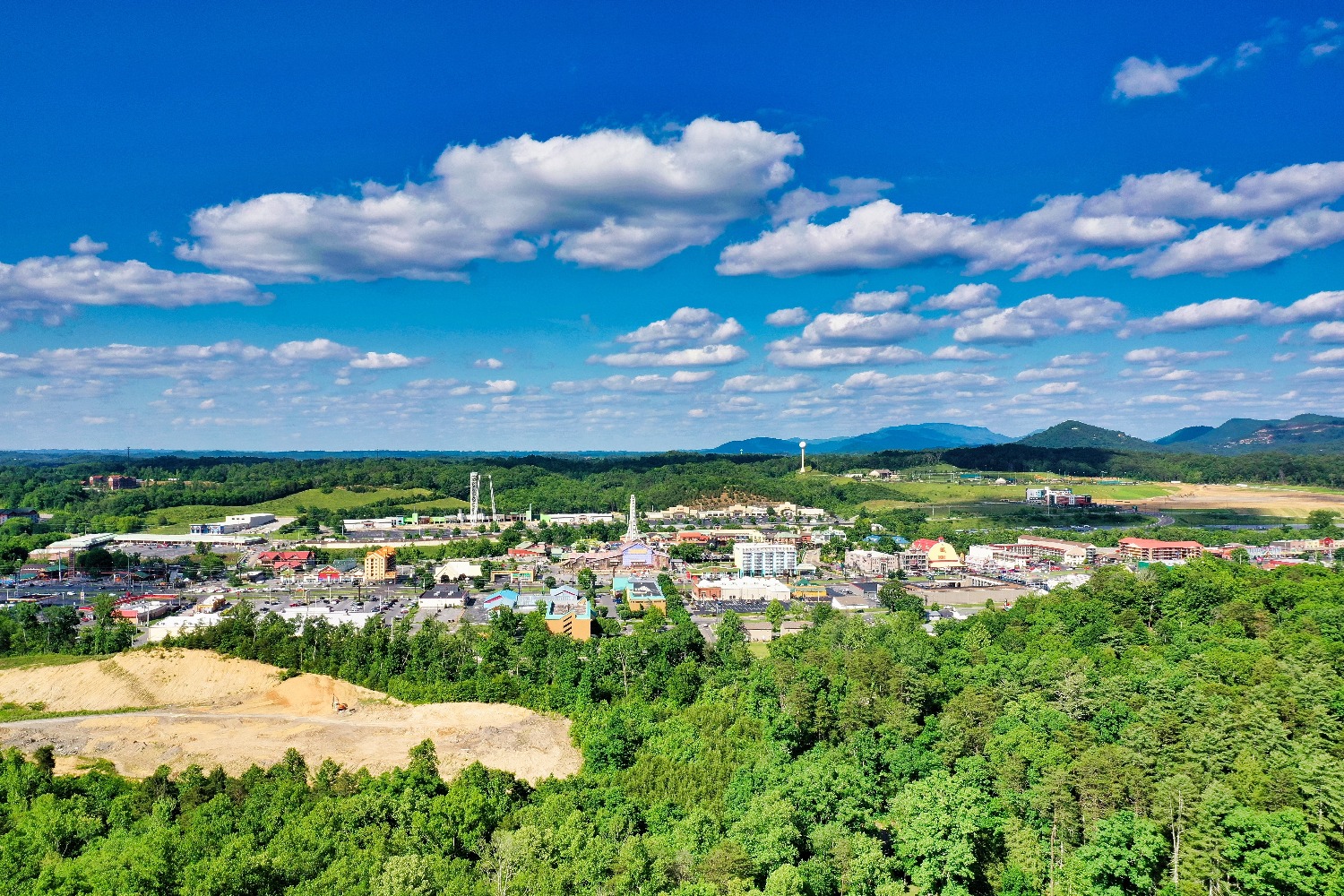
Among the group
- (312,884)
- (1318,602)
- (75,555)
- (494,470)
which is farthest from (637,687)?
(494,470)

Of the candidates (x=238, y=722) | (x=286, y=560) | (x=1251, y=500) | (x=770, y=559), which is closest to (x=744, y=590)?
(x=770, y=559)

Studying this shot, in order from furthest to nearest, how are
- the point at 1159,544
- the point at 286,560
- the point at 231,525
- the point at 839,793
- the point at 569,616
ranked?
the point at 231,525 < the point at 286,560 < the point at 1159,544 < the point at 569,616 < the point at 839,793

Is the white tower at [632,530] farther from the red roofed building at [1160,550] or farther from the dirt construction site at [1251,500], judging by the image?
the dirt construction site at [1251,500]

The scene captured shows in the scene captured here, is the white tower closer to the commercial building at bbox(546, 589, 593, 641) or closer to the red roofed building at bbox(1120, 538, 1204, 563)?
the commercial building at bbox(546, 589, 593, 641)

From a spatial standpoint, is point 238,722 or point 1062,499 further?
point 1062,499

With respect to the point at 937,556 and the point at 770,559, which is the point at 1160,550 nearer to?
the point at 937,556

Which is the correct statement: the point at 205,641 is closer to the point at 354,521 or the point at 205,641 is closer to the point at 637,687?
the point at 637,687

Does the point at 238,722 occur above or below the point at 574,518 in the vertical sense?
below

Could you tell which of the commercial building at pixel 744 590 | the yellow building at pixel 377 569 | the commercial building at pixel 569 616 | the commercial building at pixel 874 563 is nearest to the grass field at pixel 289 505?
the yellow building at pixel 377 569
